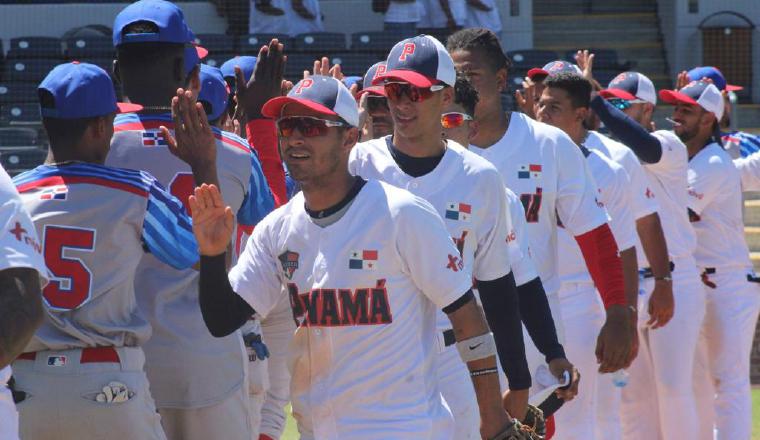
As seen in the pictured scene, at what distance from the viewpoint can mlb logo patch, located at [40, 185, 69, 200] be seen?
382 cm

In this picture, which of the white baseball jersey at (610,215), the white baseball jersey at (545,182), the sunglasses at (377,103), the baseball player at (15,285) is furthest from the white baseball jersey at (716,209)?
the baseball player at (15,285)

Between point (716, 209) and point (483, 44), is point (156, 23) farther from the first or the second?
point (716, 209)

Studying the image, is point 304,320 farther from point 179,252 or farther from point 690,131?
point 690,131

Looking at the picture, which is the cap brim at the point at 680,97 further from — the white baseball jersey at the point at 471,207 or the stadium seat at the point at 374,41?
the stadium seat at the point at 374,41

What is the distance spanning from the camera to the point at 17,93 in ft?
39.8

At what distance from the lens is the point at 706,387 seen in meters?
7.80

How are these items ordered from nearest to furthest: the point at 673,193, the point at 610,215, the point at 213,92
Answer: the point at 213,92 < the point at 610,215 < the point at 673,193

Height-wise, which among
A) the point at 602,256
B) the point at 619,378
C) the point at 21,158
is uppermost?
the point at 21,158

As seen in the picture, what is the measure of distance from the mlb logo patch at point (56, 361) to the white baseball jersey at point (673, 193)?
437 cm

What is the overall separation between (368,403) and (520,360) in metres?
0.68

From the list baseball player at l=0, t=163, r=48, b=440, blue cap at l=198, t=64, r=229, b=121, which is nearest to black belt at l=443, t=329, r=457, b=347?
baseball player at l=0, t=163, r=48, b=440

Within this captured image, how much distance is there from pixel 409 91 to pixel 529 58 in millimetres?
9310

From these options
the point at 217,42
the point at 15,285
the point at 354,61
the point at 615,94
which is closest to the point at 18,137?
the point at 217,42

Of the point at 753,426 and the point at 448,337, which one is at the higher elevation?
the point at 448,337
